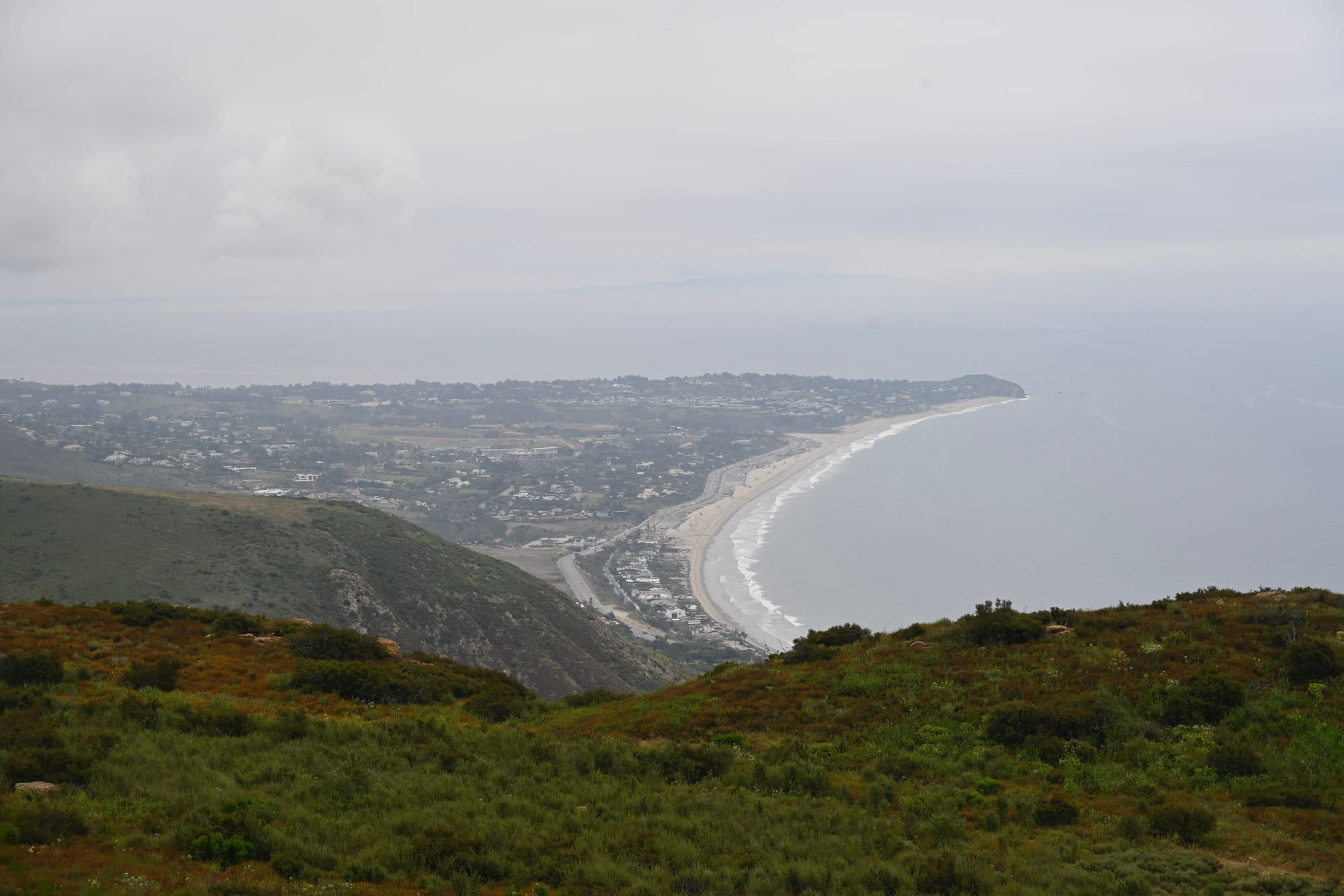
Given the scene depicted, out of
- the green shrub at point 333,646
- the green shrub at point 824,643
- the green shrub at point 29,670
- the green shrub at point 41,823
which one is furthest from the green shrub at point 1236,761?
the green shrub at point 29,670

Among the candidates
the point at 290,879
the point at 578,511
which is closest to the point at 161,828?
the point at 290,879

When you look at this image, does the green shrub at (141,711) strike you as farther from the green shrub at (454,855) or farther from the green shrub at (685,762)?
the green shrub at (685,762)

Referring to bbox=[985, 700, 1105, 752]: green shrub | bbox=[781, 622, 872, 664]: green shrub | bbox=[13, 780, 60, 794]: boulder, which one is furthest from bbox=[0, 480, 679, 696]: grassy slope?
bbox=[13, 780, 60, 794]: boulder

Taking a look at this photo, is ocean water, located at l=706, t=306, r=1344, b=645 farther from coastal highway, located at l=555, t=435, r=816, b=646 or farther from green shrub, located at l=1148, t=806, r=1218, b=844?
green shrub, located at l=1148, t=806, r=1218, b=844

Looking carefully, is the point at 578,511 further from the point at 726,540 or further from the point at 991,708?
the point at 991,708

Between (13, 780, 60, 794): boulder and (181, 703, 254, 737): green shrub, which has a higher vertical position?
(13, 780, 60, 794): boulder

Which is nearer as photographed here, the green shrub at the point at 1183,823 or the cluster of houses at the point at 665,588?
the green shrub at the point at 1183,823
